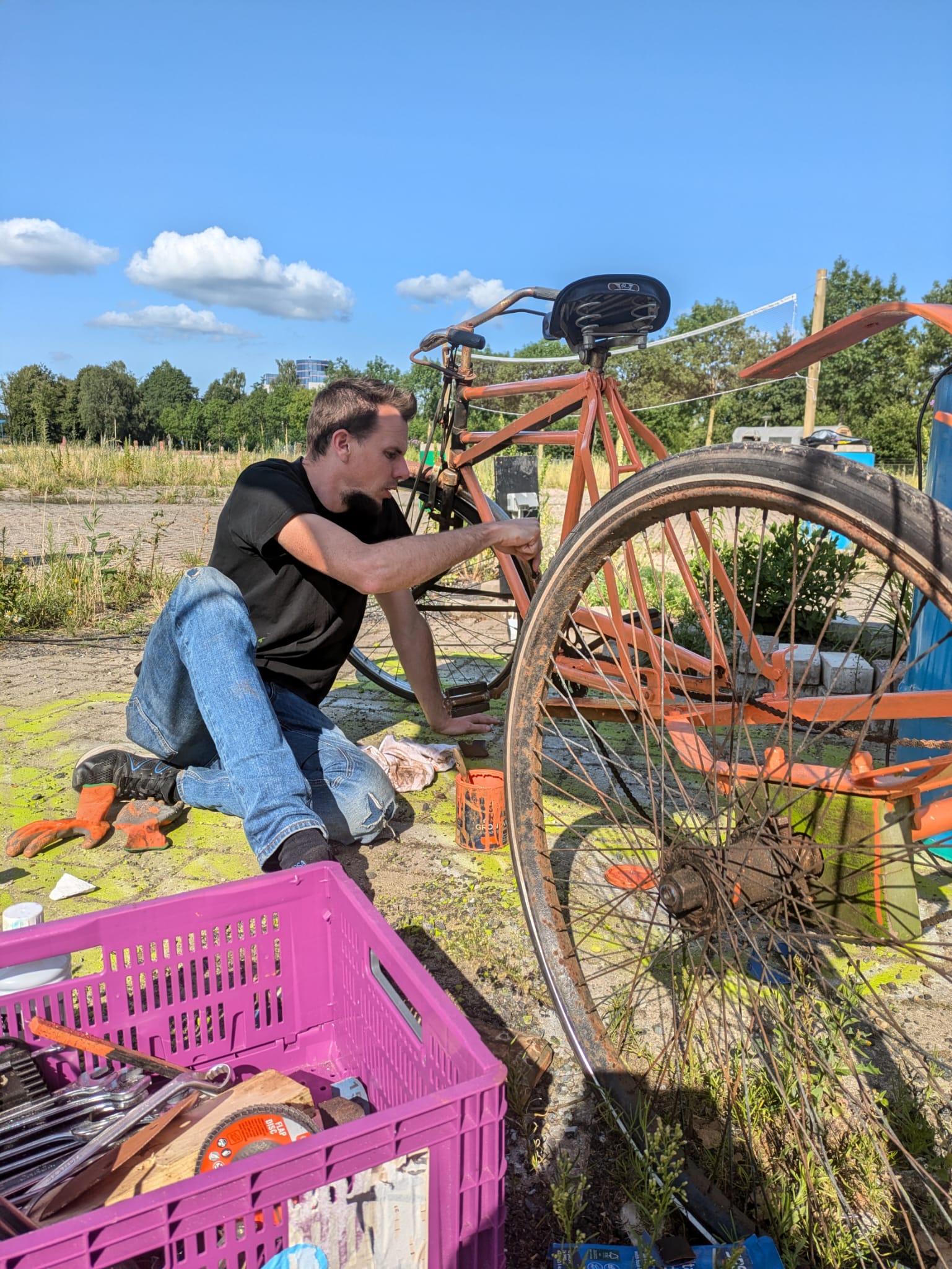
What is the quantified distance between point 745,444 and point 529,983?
1.43 metres

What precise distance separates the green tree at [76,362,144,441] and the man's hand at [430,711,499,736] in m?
64.6

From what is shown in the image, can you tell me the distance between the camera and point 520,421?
3.21 m

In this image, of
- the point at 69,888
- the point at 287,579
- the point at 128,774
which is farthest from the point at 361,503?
the point at 69,888

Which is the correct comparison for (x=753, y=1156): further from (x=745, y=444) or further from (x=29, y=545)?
(x=29, y=545)

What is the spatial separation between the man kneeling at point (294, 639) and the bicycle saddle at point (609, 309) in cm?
62

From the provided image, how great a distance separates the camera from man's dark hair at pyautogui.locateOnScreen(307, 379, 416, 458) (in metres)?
2.76

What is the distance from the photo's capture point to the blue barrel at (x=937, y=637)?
2.62 metres

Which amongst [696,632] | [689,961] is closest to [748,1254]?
[689,961]

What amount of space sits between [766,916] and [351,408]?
1.96 meters

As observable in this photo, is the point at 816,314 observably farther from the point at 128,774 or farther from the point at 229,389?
the point at 229,389

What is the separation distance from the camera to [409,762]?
3.38 m

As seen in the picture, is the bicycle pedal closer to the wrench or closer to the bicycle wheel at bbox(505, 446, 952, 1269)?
the bicycle wheel at bbox(505, 446, 952, 1269)

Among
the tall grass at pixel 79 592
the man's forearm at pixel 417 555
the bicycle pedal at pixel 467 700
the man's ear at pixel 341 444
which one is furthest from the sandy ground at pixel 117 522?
the man's forearm at pixel 417 555

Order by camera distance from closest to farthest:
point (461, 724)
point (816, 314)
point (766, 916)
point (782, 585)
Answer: point (766, 916), point (461, 724), point (782, 585), point (816, 314)
